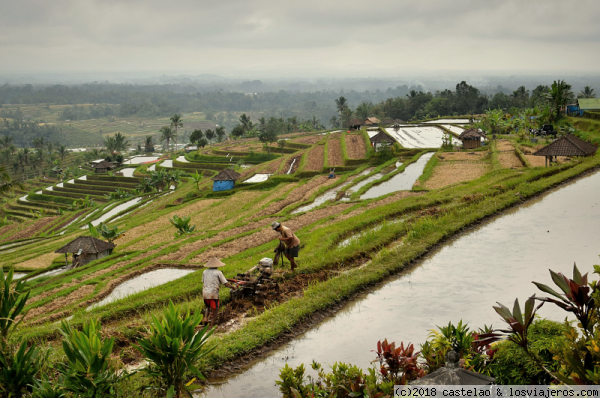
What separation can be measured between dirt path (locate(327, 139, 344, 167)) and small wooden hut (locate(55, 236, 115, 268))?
1830 cm

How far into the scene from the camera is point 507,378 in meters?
4.95

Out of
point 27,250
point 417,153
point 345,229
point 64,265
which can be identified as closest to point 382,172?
point 417,153

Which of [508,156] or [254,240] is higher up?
[508,156]

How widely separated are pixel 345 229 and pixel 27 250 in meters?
23.2

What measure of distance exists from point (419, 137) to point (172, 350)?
136 feet

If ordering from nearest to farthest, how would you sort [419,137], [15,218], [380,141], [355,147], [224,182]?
[224,182] < [380,141] < [355,147] < [419,137] < [15,218]

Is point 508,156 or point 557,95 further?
point 557,95

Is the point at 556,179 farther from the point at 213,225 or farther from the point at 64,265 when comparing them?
the point at 64,265

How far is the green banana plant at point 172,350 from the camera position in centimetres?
516

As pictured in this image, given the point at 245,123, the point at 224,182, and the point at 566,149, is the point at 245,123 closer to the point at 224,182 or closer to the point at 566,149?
the point at 224,182

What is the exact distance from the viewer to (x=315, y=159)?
38562 mm

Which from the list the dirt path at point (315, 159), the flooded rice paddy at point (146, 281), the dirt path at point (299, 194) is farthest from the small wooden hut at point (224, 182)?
the flooded rice paddy at point (146, 281)

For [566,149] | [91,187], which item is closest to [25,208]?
[91,187]

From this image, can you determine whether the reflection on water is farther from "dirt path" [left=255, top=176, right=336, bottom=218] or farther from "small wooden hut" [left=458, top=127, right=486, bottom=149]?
"small wooden hut" [left=458, top=127, right=486, bottom=149]
